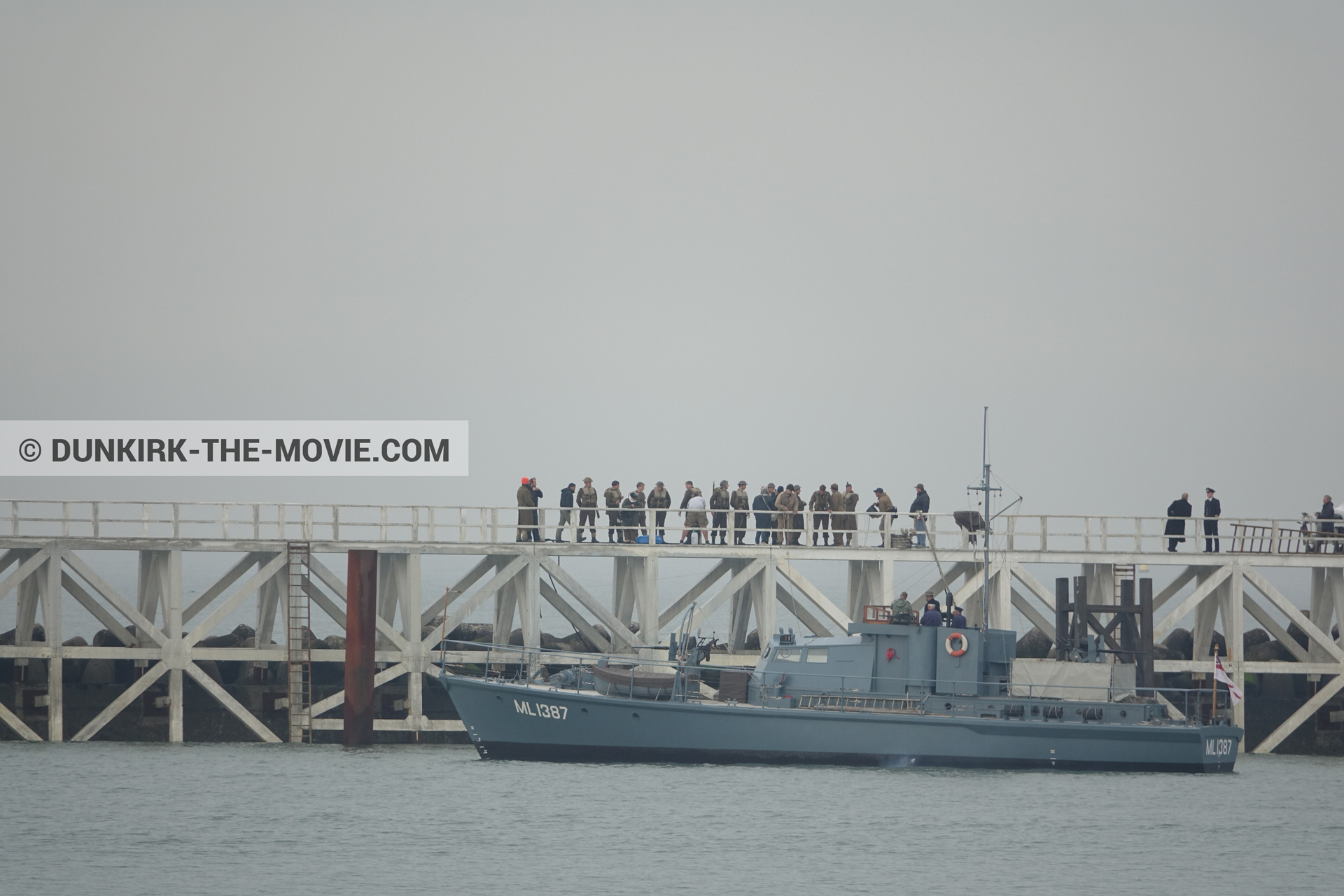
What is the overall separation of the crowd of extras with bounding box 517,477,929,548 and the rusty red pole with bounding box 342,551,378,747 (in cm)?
380

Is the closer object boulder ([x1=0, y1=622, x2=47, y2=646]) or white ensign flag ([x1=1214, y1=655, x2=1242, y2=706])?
white ensign flag ([x1=1214, y1=655, x2=1242, y2=706])

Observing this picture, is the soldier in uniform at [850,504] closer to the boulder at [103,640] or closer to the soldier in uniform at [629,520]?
the soldier in uniform at [629,520]

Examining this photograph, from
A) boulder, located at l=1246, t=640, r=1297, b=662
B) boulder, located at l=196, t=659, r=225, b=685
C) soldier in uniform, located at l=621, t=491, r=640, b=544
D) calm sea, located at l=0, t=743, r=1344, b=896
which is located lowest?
calm sea, located at l=0, t=743, r=1344, b=896

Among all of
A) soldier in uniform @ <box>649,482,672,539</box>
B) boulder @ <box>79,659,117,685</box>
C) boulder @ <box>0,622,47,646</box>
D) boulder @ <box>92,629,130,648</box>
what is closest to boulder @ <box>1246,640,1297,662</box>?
soldier in uniform @ <box>649,482,672,539</box>

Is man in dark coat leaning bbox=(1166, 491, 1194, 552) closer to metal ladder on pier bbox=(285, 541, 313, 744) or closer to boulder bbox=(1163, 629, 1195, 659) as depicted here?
boulder bbox=(1163, 629, 1195, 659)

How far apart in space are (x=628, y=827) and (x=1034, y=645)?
64.4ft

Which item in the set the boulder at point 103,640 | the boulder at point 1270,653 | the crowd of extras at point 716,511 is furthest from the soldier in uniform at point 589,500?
the boulder at point 1270,653

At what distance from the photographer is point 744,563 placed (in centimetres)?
4291

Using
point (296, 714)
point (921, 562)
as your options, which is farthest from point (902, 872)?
point (296, 714)

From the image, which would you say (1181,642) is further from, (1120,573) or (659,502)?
(659,502)

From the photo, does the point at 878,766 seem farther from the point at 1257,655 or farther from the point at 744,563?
the point at 1257,655

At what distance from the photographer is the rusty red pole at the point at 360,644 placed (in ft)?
131

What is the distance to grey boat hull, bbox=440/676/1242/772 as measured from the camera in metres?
36.6

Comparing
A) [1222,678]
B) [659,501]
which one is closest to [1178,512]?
[1222,678]
